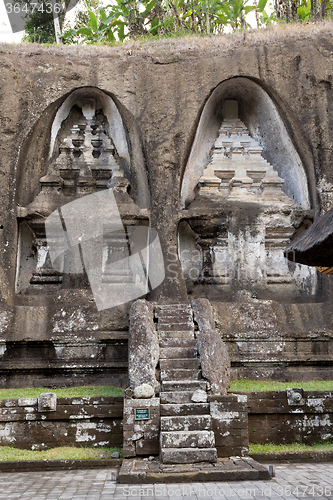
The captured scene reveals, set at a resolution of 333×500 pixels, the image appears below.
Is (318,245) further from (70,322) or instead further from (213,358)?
(70,322)

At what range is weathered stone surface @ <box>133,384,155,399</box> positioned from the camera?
5.78 meters

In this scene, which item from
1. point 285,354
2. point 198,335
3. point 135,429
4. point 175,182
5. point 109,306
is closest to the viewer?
point 135,429

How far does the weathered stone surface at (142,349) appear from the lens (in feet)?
19.8

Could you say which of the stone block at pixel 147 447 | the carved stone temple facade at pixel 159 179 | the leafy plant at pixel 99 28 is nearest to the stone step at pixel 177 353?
the stone block at pixel 147 447

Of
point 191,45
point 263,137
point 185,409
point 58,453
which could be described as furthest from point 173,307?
point 191,45

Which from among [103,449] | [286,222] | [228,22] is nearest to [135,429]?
[103,449]

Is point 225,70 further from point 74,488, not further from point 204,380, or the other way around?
point 74,488

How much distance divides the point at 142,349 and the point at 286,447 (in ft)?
7.16

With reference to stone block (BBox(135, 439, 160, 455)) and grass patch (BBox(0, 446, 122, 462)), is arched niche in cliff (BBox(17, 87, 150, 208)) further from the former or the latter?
stone block (BBox(135, 439, 160, 455))

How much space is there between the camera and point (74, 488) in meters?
4.74

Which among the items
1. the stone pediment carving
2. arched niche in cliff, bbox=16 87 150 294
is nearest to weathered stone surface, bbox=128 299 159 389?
arched niche in cliff, bbox=16 87 150 294

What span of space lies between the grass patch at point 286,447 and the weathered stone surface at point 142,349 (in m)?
1.48

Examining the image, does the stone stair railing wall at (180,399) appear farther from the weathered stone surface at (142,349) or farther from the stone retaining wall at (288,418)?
the stone retaining wall at (288,418)

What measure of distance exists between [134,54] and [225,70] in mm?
2073
